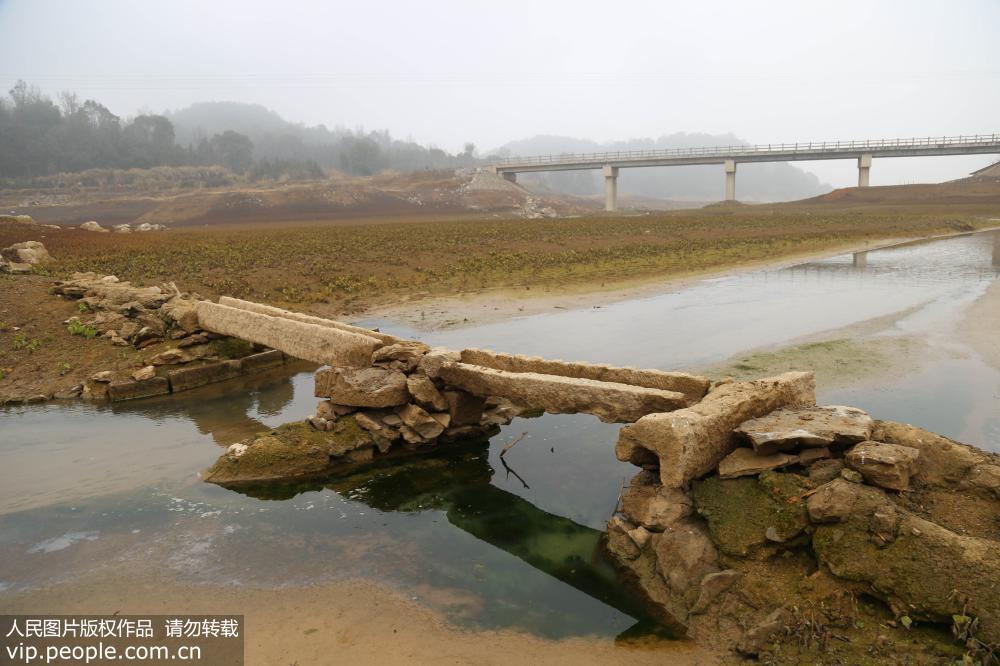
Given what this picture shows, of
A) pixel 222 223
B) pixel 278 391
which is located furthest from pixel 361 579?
pixel 222 223

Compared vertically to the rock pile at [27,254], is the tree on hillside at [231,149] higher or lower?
higher

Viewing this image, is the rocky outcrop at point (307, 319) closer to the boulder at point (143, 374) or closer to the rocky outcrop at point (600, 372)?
the rocky outcrop at point (600, 372)

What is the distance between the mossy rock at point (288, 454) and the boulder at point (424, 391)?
2.93 feet

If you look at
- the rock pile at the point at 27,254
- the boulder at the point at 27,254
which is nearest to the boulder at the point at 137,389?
the rock pile at the point at 27,254

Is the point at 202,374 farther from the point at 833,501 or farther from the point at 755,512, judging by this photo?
the point at 833,501

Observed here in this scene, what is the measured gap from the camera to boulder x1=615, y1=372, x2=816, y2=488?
5816 millimetres

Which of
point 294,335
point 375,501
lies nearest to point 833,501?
point 375,501

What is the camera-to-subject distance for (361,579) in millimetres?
6000

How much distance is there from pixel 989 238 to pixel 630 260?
24199 millimetres

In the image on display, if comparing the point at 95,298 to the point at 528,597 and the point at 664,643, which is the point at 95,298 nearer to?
the point at 528,597

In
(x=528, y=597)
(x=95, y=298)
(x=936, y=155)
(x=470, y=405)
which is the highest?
(x=936, y=155)

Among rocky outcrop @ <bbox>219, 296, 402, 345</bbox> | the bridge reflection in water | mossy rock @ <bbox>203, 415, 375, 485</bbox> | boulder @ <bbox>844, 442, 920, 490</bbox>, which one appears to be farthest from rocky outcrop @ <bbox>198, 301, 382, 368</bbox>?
boulder @ <bbox>844, 442, 920, 490</bbox>

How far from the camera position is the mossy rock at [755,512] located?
5273 mm

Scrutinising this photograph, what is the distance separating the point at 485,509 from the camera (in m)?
7.47
